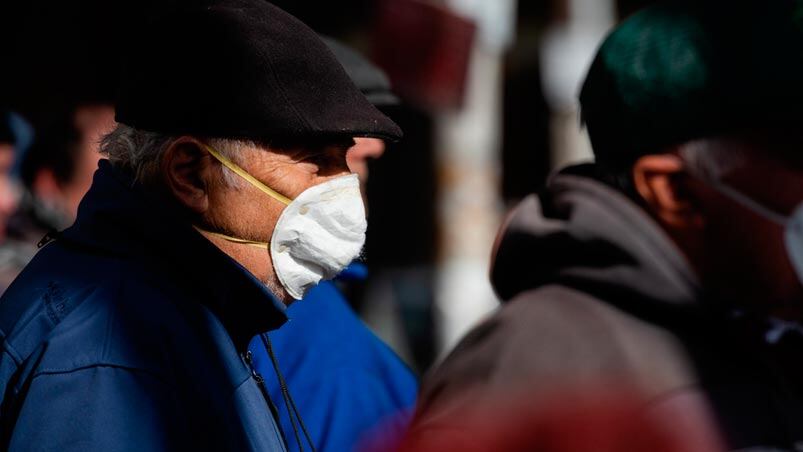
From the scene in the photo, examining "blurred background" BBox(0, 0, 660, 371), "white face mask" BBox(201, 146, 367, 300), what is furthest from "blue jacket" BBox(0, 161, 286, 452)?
"blurred background" BBox(0, 0, 660, 371)

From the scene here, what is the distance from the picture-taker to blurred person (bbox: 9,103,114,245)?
15.2 feet

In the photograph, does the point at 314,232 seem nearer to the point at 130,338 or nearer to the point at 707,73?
the point at 130,338

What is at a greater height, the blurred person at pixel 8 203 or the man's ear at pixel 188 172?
the man's ear at pixel 188 172

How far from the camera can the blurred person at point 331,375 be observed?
2.52 meters

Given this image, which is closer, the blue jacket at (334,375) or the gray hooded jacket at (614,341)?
the gray hooded jacket at (614,341)

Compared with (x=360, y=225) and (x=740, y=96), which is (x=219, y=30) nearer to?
(x=360, y=225)

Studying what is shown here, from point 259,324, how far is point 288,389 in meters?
0.50

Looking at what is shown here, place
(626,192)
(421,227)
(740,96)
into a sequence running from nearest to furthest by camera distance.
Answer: (740,96) → (626,192) → (421,227)

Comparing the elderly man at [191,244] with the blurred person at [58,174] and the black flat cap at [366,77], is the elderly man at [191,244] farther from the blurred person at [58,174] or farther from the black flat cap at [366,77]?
the blurred person at [58,174]

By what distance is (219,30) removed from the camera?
2090mm

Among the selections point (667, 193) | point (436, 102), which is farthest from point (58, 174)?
point (667, 193)

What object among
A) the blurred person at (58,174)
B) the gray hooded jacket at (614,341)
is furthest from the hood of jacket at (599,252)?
the blurred person at (58,174)

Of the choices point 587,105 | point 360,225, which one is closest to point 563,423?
point 587,105

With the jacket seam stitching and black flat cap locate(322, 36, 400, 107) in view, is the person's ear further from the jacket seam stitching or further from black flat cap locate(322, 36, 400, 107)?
black flat cap locate(322, 36, 400, 107)
